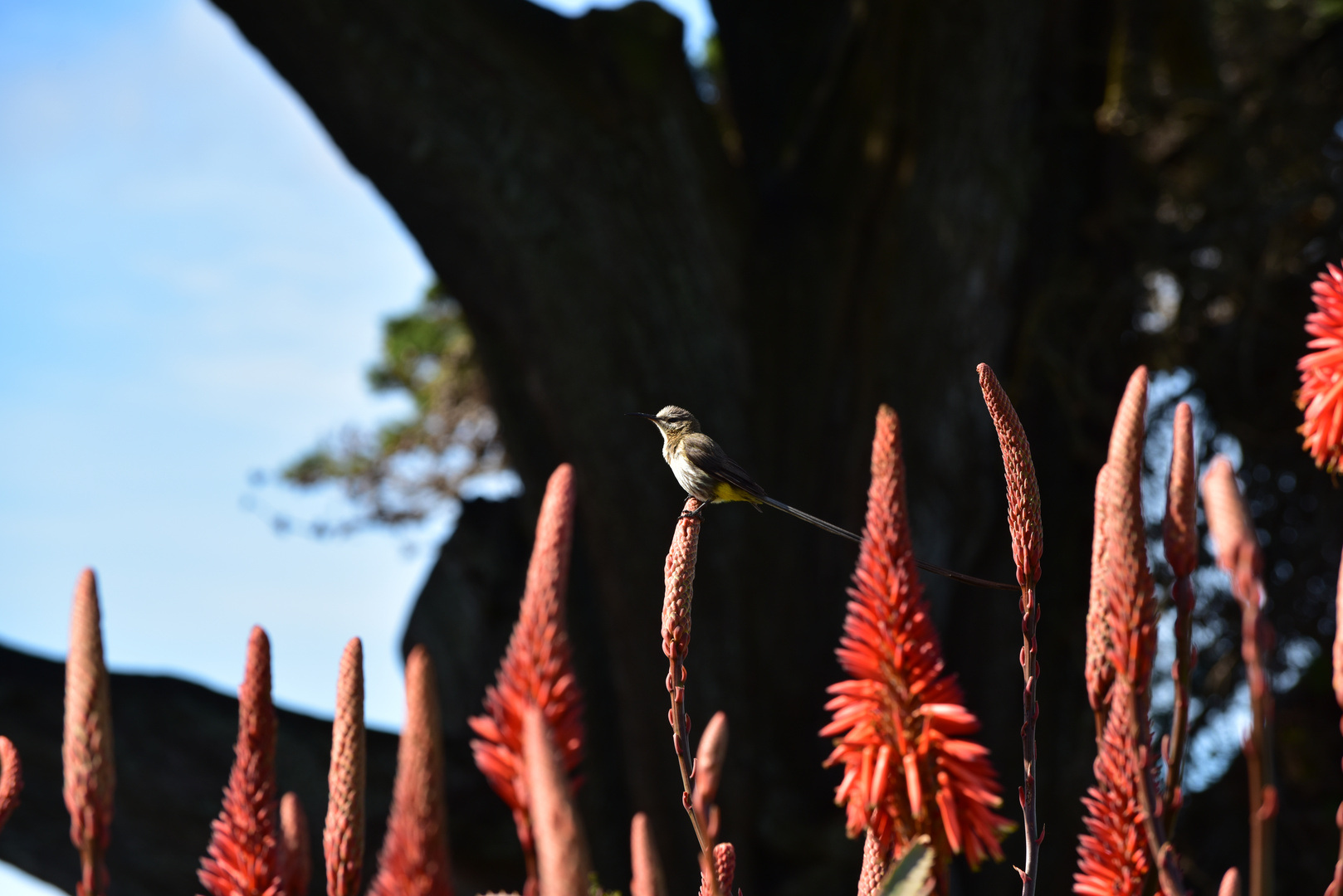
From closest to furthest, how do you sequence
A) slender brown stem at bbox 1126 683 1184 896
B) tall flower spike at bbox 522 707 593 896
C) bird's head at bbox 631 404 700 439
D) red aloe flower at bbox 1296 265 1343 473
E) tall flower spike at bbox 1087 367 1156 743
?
1. tall flower spike at bbox 522 707 593 896
2. slender brown stem at bbox 1126 683 1184 896
3. tall flower spike at bbox 1087 367 1156 743
4. red aloe flower at bbox 1296 265 1343 473
5. bird's head at bbox 631 404 700 439

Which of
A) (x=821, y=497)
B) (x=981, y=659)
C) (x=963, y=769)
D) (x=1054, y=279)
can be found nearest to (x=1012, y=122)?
(x=1054, y=279)

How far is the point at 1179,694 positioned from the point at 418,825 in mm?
665

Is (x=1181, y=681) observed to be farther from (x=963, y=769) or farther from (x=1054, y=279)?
(x=1054, y=279)

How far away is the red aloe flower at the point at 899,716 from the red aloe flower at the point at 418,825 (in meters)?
0.41

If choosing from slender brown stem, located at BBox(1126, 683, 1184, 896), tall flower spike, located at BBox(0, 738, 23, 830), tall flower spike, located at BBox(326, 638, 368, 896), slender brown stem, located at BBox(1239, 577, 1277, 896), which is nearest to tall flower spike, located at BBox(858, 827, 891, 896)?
slender brown stem, located at BBox(1126, 683, 1184, 896)

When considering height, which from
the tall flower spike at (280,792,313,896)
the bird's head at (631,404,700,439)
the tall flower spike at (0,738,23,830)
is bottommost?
the tall flower spike at (280,792,313,896)

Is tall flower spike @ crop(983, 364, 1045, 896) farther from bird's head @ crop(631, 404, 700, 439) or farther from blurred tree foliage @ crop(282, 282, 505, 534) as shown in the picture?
blurred tree foliage @ crop(282, 282, 505, 534)

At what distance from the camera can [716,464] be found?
2639 millimetres

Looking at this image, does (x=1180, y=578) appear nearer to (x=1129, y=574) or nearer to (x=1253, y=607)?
(x=1129, y=574)

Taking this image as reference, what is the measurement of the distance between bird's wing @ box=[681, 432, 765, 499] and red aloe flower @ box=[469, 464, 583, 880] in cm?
156

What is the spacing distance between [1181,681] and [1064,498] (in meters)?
5.82

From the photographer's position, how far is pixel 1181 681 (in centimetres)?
106

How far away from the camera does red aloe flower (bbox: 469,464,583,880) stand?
103 centimetres

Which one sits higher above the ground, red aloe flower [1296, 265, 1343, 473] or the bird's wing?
the bird's wing
